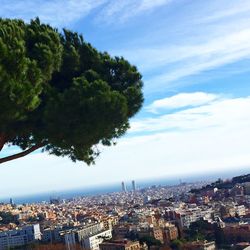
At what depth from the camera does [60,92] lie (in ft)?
18.6

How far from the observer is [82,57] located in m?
6.32

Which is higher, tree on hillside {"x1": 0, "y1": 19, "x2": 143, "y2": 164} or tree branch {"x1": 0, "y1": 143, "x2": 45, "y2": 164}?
tree on hillside {"x1": 0, "y1": 19, "x2": 143, "y2": 164}

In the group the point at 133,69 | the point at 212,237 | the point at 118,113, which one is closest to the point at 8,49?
the point at 118,113

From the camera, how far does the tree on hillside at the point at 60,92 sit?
4.95 m

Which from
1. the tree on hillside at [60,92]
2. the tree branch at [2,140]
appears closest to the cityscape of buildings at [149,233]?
the tree on hillside at [60,92]

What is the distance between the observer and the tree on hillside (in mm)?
4945

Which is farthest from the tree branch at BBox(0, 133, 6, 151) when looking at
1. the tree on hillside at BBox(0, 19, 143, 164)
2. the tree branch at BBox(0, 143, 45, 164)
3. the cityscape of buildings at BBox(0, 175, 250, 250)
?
the cityscape of buildings at BBox(0, 175, 250, 250)

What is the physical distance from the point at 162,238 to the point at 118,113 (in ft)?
105

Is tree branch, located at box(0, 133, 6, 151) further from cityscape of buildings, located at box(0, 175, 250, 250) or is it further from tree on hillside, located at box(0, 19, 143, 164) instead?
cityscape of buildings, located at box(0, 175, 250, 250)

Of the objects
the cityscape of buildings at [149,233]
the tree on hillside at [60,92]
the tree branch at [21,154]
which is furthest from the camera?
the cityscape of buildings at [149,233]

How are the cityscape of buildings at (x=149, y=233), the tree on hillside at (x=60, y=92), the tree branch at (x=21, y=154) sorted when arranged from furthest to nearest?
the cityscape of buildings at (x=149, y=233) < the tree branch at (x=21, y=154) < the tree on hillside at (x=60, y=92)

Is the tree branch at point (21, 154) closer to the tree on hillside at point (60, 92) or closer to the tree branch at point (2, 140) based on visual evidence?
the tree on hillside at point (60, 92)

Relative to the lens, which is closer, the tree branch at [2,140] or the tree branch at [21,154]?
the tree branch at [2,140]

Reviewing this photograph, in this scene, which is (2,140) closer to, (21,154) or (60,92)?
(21,154)
